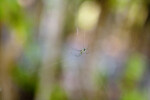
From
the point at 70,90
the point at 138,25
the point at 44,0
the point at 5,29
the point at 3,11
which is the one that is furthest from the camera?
the point at 138,25

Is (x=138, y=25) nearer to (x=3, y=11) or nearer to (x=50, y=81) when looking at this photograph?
(x=50, y=81)

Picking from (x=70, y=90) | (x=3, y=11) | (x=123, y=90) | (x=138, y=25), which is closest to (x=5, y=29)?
(x=3, y=11)

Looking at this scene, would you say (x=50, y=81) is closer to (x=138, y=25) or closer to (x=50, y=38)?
(x=50, y=38)

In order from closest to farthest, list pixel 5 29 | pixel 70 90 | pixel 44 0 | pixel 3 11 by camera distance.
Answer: pixel 3 11, pixel 5 29, pixel 44 0, pixel 70 90

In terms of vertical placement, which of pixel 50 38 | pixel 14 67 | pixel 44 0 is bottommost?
pixel 14 67

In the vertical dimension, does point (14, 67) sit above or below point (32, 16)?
below

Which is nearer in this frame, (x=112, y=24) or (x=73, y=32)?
(x=73, y=32)
